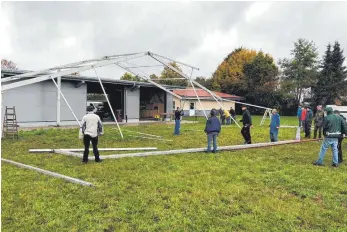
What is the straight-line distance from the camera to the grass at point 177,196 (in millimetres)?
4465

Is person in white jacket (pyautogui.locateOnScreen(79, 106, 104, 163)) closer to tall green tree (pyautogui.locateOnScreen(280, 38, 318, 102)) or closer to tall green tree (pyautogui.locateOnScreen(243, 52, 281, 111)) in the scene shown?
tall green tree (pyautogui.locateOnScreen(243, 52, 281, 111))

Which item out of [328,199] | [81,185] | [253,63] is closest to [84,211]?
[81,185]

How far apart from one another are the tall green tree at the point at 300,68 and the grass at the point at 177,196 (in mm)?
39409

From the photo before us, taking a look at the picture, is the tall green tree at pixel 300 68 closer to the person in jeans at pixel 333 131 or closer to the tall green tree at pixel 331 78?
the tall green tree at pixel 331 78

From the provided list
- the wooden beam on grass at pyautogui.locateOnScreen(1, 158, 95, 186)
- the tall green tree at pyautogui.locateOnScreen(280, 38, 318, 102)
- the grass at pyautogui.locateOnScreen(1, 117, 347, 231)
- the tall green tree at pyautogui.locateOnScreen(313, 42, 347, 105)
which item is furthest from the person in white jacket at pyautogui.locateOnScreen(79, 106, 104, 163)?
the tall green tree at pyautogui.locateOnScreen(280, 38, 318, 102)

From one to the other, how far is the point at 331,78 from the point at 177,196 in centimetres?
4038

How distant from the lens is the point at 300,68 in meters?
46.6

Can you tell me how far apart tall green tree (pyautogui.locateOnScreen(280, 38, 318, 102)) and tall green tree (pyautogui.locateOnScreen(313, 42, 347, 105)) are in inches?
157

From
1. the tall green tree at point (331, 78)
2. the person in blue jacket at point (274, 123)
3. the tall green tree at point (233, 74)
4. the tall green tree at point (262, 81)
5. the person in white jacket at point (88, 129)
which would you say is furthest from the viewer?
the tall green tree at point (233, 74)

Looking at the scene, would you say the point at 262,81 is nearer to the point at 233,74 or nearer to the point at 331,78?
the point at 233,74

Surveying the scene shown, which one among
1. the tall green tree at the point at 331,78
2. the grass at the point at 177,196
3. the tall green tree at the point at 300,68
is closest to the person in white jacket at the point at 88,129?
the grass at the point at 177,196

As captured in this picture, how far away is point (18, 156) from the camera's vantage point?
951 cm

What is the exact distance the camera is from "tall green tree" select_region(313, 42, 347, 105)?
4003 centimetres


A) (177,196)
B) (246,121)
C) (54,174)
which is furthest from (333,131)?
(54,174)
